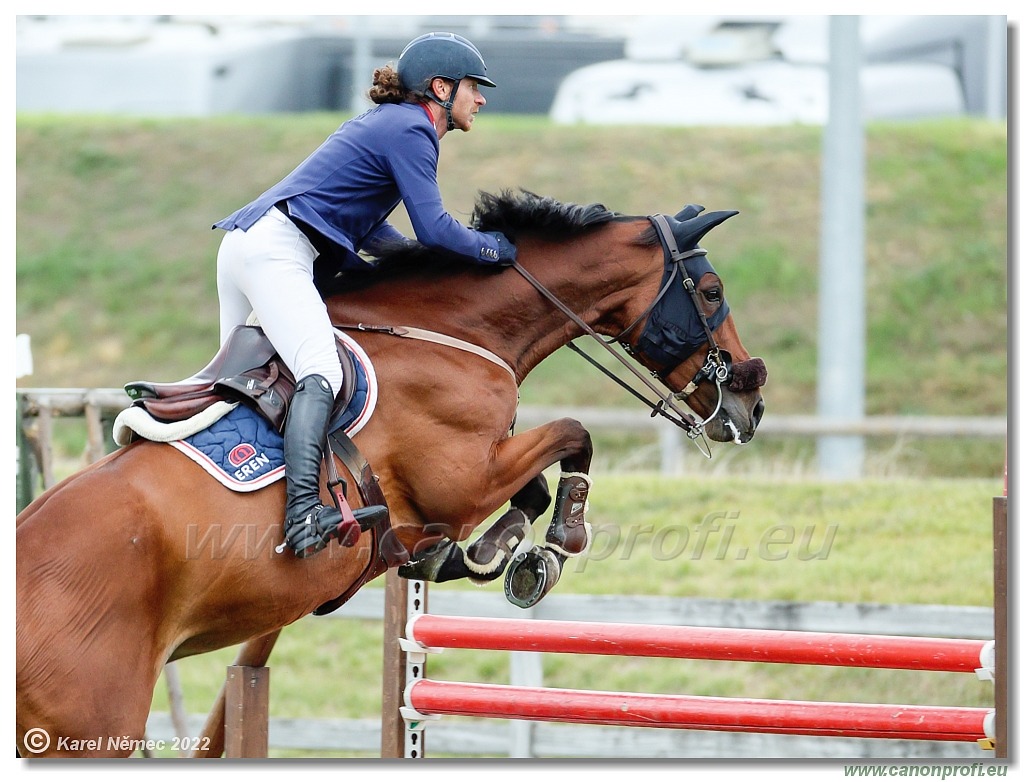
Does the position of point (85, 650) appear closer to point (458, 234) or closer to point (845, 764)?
point (458, 234)

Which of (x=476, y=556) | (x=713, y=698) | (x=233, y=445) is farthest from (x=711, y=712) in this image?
(x=233, y=445)

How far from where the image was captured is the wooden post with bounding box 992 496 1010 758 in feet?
11.1

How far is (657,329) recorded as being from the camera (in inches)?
146

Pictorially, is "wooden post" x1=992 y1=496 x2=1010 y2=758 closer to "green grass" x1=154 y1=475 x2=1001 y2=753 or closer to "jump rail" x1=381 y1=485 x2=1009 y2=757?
"jump rail" x1=381 y1=485 x2=1009 y2=757

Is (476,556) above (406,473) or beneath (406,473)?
beneath

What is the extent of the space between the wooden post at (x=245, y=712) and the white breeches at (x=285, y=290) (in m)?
1.04

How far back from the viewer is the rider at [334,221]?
3201 mm

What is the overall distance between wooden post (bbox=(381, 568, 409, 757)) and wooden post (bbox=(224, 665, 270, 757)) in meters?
0.48

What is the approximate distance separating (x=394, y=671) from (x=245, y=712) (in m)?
0.56


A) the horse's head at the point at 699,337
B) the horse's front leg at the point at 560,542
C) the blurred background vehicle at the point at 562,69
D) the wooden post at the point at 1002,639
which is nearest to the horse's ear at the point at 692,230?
the horse's head at the point at 699,337

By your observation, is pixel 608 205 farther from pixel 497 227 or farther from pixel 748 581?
pixel 497 227

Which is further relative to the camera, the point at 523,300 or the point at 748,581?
the point at 748,581

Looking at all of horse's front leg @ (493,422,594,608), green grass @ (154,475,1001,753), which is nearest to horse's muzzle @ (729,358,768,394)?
horse's front leg @ (493,422,594,608)

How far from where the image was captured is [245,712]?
3.69 m
